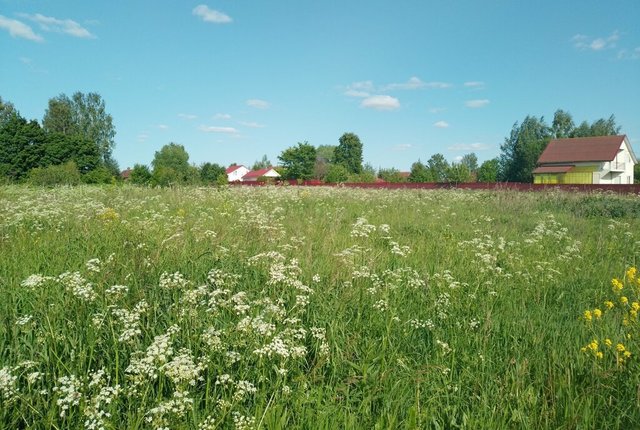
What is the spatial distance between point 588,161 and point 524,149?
15.4 m

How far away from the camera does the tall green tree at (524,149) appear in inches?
2491

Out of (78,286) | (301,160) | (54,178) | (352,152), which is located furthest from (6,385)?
(352,152)

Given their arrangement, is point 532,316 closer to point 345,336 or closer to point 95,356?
point 345,336

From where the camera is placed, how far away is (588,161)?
165 ft

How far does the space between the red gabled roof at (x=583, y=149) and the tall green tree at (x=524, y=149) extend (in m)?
8.14

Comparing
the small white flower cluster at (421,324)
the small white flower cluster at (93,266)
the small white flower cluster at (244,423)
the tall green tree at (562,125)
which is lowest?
the small white flower cluster at (244,423)

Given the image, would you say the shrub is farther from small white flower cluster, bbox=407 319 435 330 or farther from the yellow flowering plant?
the yellow flowering plant

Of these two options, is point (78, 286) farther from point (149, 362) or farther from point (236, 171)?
Answer: point (236, 171)

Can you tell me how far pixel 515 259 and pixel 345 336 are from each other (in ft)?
13.1

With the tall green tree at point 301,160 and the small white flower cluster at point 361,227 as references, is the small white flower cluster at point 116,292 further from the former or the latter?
the tall green tree at point 301,160

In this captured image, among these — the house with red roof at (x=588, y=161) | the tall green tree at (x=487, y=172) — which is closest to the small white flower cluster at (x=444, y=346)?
the house with red roof at (x=588, y=161)

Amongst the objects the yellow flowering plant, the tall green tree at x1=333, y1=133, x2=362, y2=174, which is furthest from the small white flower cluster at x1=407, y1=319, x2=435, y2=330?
the tall green tree at x1=333, y1=133, x2=362, y2=174

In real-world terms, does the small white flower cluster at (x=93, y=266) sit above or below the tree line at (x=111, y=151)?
below

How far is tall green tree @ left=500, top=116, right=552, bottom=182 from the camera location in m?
63.3
